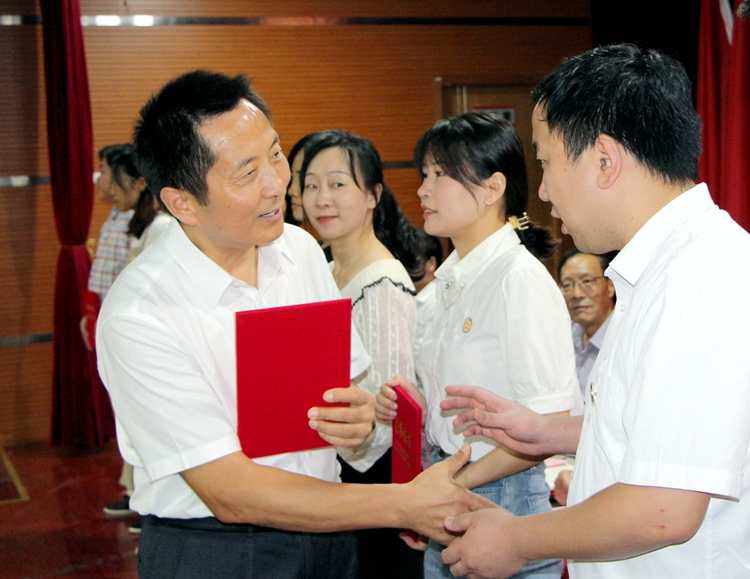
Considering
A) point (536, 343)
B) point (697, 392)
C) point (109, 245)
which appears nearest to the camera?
point (697, 392)

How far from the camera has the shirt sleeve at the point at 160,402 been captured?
1365 mm

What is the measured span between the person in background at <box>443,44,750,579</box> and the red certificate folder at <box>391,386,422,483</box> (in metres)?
0.37

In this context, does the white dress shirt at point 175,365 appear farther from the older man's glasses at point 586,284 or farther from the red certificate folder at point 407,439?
the older man's glasses at point 586,284

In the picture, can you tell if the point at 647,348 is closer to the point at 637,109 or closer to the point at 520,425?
the point at 637,109

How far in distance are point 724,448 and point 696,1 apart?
4058mm

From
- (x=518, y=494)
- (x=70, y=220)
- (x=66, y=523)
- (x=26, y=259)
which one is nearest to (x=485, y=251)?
(x=518, y=494)

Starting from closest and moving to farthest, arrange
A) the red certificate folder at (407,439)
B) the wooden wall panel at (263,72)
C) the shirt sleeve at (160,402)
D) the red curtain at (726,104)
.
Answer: the shirt sleeve at (160,402), the red certificate folder at (407,439), the red curtain at (726,104), the wooden wall panel at (263,72)

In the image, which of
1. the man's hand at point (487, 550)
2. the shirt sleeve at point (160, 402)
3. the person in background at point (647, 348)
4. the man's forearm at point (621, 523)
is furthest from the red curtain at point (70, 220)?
the man's forearm at point (621, 523)

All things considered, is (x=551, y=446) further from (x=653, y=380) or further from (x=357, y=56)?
(x=357, y=56)

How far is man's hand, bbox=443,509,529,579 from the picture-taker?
3.95ft

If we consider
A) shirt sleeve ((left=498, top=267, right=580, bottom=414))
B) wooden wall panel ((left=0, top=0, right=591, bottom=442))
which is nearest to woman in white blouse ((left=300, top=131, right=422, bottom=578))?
shirt sleeve ((left=498, top=267, right=580, bottom=414))

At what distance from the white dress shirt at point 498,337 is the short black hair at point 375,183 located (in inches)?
31.1

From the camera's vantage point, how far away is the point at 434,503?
147 centimetres

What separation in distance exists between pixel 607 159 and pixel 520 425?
2.05ft
